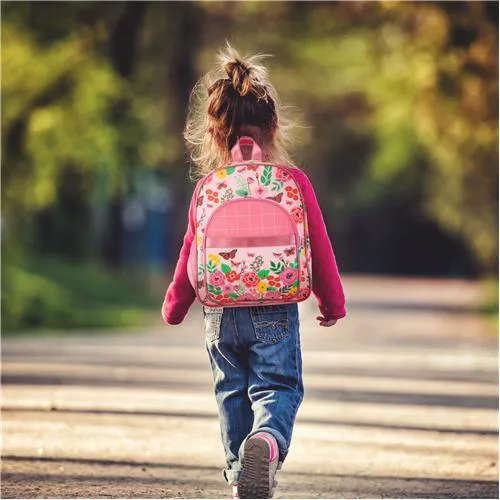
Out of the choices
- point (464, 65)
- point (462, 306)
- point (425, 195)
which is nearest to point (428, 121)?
point (464, 65)

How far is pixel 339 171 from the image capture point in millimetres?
47906

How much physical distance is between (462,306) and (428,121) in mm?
9108

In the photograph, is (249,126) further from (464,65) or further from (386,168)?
(386,168)

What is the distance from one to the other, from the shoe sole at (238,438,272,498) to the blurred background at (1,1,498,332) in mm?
1703

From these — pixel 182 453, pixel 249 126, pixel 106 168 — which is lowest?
pixel 182 453

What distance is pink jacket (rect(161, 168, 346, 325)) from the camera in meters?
5.59

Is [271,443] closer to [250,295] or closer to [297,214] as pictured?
[250,295]

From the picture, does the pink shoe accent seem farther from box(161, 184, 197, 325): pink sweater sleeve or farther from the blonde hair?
the blonde hair

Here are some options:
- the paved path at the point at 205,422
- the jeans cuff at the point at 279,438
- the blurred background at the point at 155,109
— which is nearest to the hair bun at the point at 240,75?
the blurred background at the point at 155,109

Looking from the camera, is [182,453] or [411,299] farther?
[411,299]

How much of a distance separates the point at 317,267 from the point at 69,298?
18.7 metres

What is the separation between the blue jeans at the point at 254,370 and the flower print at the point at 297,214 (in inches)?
12.8

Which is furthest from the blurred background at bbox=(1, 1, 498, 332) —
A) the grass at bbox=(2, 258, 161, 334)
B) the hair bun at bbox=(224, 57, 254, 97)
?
the hair bun at bbox=(224, 57, 254, 97)

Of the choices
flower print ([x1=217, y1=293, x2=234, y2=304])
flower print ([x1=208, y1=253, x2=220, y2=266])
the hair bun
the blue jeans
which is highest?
the hair bun
